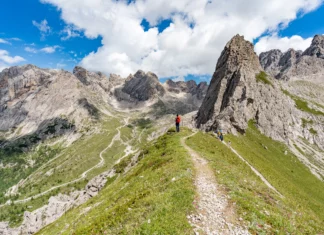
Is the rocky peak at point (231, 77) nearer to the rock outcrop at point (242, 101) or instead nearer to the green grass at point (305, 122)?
the rock outcrop at point (242, 101)

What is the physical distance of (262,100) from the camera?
10938 centimetres

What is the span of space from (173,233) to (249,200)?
8429 mm

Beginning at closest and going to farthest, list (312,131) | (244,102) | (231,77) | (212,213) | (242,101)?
1. (212,213)
2. (244,102)
3. (242,101)
4. (231,77)
5. (312,131)

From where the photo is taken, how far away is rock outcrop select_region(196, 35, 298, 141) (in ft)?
305

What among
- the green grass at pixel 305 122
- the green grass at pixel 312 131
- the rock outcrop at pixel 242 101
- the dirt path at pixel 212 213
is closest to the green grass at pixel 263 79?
the rock outcrop at pixel 242 101

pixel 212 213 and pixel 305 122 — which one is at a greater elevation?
pixel 212 213

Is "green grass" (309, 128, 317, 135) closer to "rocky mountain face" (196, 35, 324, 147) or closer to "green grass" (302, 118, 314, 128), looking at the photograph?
"rocky mountain face" (196, 35, 324, 147)

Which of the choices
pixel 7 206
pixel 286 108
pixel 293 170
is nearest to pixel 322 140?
pixel 286 108

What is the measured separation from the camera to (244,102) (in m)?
101

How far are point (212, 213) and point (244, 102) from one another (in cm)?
9074

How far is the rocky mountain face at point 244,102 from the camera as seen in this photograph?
9575 centimetres

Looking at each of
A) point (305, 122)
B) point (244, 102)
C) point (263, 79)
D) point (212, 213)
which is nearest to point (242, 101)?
point (244, 102)

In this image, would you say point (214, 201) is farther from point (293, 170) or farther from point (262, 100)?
point (262, 100)

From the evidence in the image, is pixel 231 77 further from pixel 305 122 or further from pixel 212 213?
pixel 212 213
